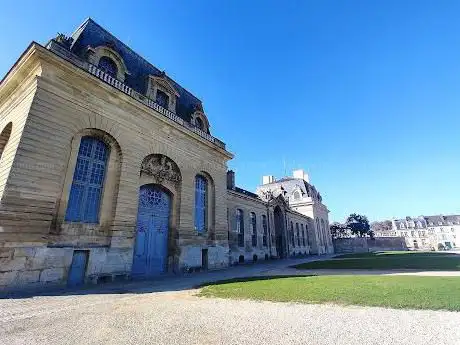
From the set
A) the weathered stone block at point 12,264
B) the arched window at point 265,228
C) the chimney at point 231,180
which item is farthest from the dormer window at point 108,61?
the arched window at point 265,228

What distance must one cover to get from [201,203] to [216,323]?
14127 mm

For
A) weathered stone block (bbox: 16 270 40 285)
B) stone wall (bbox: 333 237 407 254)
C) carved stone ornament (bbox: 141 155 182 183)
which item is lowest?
weathered stone block (bbox: 16 270 40 285)

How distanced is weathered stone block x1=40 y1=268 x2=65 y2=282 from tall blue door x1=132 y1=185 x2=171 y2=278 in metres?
4.01

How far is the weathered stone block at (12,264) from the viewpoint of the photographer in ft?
27.7

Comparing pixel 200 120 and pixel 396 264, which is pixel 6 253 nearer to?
pixel 200 120

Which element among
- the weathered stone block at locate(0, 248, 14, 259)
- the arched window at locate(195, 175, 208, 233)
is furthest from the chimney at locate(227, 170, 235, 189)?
the weathered stone block at locate(0, 248, 14, 259)

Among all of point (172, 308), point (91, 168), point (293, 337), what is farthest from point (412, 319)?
point (91, 168)

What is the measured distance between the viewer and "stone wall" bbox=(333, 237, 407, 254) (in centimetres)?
5999

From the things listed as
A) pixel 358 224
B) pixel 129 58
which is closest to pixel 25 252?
pixel 129 58

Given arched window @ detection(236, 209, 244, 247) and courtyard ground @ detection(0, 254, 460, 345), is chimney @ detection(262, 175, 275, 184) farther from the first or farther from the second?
courtyard ground @ detection(0, 254, 460, 345)

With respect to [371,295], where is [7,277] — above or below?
above

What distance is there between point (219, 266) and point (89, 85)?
13.9m

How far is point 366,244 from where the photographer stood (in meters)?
59.1

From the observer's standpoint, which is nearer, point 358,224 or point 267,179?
point 267,179
